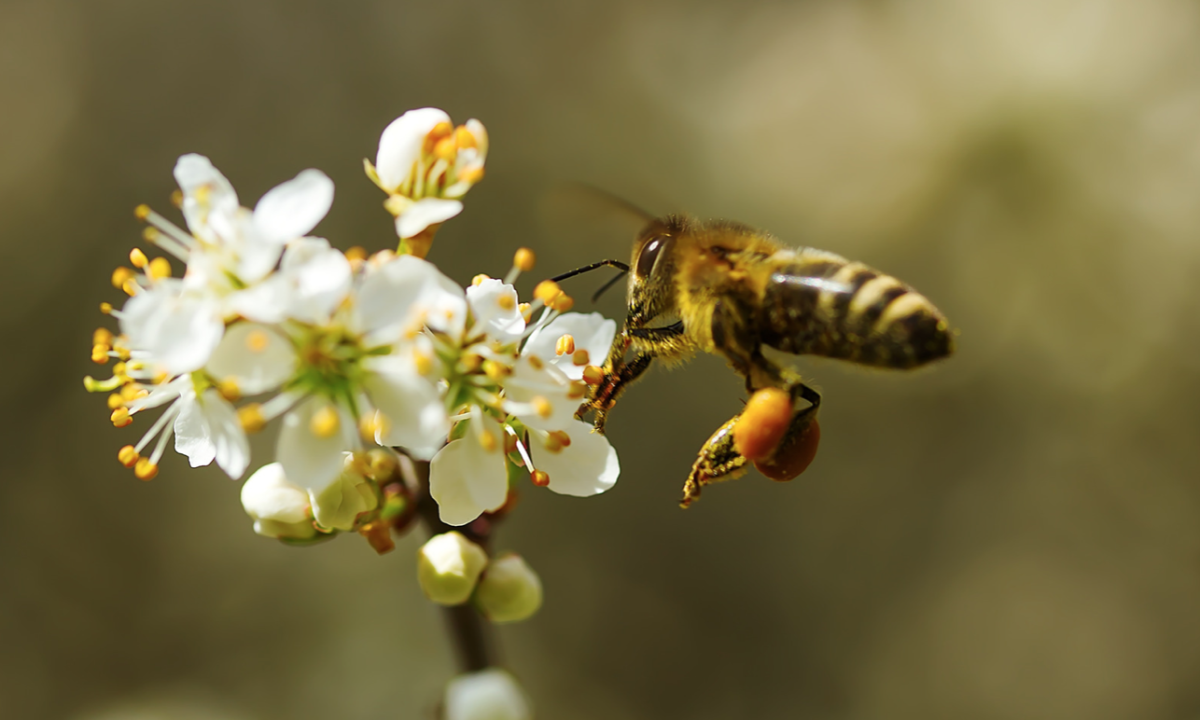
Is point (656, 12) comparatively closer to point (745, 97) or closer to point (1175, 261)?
point (745, 97)

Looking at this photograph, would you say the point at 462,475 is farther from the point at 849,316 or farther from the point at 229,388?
the point at 849,316

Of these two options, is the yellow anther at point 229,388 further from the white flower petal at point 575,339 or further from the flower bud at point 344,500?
the white flower petal at point 575,339

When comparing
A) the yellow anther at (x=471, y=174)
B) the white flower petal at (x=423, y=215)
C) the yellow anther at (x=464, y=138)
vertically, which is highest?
the yellow anther at (x=464, y=138)

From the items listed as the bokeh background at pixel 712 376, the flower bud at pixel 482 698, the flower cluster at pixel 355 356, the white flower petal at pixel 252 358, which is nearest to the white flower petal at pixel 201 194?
the flower cluster at pixel 355 356

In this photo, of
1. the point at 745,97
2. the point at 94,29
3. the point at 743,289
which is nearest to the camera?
the point at 743,289

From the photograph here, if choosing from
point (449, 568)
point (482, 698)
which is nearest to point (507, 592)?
point (449, 568)

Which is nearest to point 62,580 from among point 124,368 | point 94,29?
point 94,29
